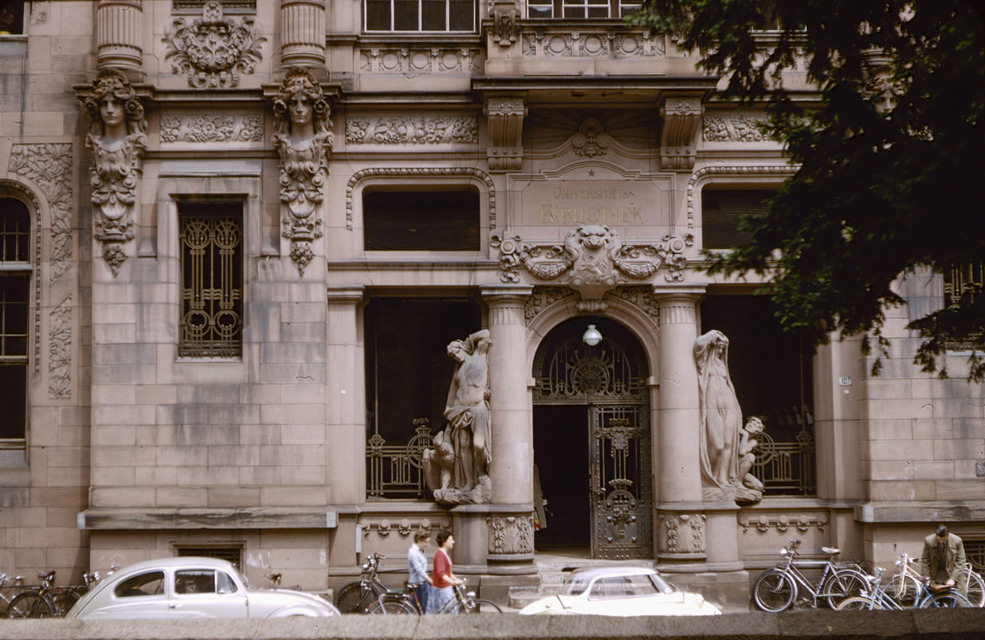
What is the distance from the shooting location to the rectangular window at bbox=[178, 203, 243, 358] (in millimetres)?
18812

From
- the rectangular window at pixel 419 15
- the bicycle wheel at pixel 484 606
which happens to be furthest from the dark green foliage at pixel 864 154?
the rectangular window at pixel 419 15

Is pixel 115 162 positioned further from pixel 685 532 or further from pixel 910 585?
pixel 910 585

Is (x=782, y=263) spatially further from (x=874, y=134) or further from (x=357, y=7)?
(x=357, y=7)

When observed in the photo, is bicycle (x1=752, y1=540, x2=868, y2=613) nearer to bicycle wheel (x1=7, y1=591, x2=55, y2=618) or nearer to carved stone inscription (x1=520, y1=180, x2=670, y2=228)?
carved stone inscription (x1=520, y1=180, x2=670, y2=228)

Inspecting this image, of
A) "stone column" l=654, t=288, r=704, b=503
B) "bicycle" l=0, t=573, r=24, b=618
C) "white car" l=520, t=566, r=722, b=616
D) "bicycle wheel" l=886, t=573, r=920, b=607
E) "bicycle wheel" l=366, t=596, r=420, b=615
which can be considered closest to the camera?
"white car" l=520, t=566, r=722, b=616

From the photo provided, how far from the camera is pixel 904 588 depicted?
699 inches

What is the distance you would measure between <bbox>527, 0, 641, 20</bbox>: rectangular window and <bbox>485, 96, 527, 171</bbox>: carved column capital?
1.88m

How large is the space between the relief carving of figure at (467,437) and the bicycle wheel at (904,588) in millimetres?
6193

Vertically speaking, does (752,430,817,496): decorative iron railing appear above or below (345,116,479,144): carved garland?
below

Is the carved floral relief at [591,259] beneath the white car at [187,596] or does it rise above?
above

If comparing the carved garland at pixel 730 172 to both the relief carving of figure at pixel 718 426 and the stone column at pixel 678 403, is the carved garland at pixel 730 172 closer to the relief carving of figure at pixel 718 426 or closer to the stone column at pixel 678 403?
the stone column at pixel 678 403

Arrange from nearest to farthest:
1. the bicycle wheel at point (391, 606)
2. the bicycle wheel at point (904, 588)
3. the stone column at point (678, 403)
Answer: the bicycle wheel at point (391, 606) → the bicycle wheel at point (904, 588) → the stone column at point (678, 403)

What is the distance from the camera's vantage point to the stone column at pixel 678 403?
18.8 m

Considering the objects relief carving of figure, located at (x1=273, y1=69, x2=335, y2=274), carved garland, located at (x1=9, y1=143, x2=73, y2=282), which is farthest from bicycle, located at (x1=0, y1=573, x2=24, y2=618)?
relief carving of figure, located at (x1=273, y1=69, x2=335, y2=274)
